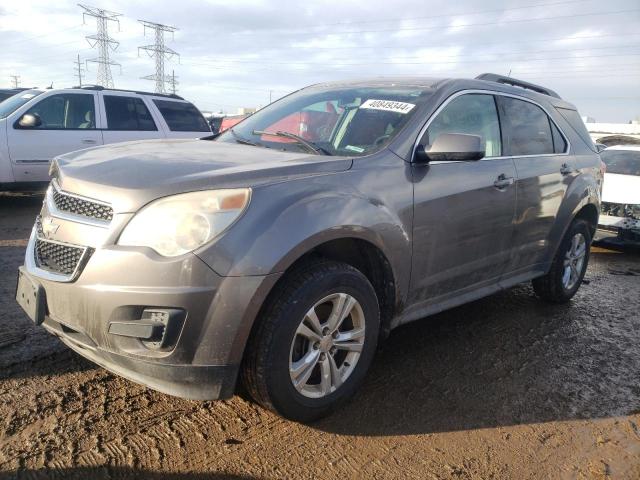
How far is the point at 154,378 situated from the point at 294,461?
2.42ft

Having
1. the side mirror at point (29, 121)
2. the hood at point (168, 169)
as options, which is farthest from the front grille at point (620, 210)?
the side mirror at point (29, 121)

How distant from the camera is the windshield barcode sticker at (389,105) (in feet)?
11.0

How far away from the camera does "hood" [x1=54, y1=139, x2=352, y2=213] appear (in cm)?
239

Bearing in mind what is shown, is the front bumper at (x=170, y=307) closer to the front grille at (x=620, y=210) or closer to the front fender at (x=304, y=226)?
the front fender at (x=304, y=226)

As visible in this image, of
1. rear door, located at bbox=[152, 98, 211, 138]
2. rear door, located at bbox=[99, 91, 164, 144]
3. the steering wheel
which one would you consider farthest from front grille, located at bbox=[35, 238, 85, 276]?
rear door, located at bbox=[152, 98, 211, 138]

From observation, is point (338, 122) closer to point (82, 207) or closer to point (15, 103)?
point (82, 207)

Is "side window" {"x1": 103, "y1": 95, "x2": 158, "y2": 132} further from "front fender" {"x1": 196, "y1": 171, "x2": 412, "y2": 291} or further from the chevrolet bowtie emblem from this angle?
"front fender" {"x1": 196, "y1": 171, "x2": 412, "y2": 291}

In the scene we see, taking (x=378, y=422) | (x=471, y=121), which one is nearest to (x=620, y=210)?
(x=471, y=121)

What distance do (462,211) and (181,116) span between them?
735cm

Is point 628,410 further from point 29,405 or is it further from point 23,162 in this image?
point 23,162

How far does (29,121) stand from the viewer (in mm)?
7812

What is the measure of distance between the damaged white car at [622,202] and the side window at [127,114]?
276 inches

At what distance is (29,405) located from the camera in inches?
108

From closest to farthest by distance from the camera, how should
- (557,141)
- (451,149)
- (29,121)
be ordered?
(451,149), (557,141), (29,121)
